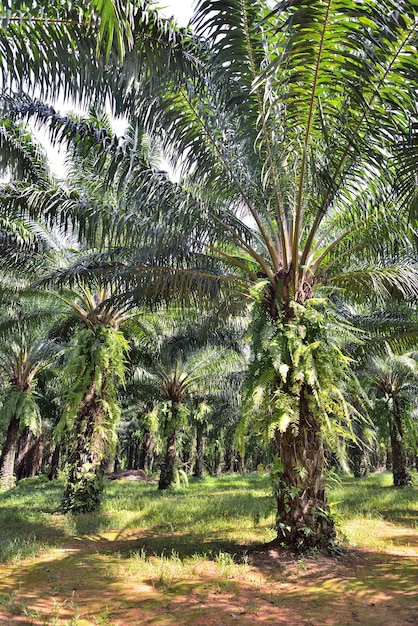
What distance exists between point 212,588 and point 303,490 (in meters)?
1.92

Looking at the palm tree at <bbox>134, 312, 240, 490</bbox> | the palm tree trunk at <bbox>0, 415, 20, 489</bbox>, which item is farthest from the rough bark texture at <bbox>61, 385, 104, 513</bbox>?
the palm tree trunk at <bbox>0, 415, 20, 489</bbox>

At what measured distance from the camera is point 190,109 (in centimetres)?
638

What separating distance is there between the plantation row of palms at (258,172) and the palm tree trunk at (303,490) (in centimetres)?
2

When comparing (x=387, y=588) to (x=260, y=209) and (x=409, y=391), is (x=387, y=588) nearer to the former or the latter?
(x=260, y=209)

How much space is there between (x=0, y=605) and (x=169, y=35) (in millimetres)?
6226

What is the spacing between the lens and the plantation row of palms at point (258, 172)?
4773 millimetres

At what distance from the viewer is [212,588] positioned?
15.6ft

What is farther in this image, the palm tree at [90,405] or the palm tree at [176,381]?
the palm tree at [176,381]

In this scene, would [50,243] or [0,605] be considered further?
[50,243]

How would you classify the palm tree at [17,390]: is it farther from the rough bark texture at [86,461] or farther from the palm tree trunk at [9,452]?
the rough bark texture at [86,461]

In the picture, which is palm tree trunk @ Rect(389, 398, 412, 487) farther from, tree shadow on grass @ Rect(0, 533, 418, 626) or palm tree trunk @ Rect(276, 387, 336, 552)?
palm tree trunk @ Rect(276, 387, 336, 552)

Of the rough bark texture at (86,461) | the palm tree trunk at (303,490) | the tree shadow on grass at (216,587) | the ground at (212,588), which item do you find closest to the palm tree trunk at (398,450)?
the ground at (212,588)

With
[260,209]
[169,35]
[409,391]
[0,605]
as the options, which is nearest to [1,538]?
[0,605]

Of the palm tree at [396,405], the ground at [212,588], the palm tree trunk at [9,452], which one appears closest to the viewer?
the ground at [212,588]
